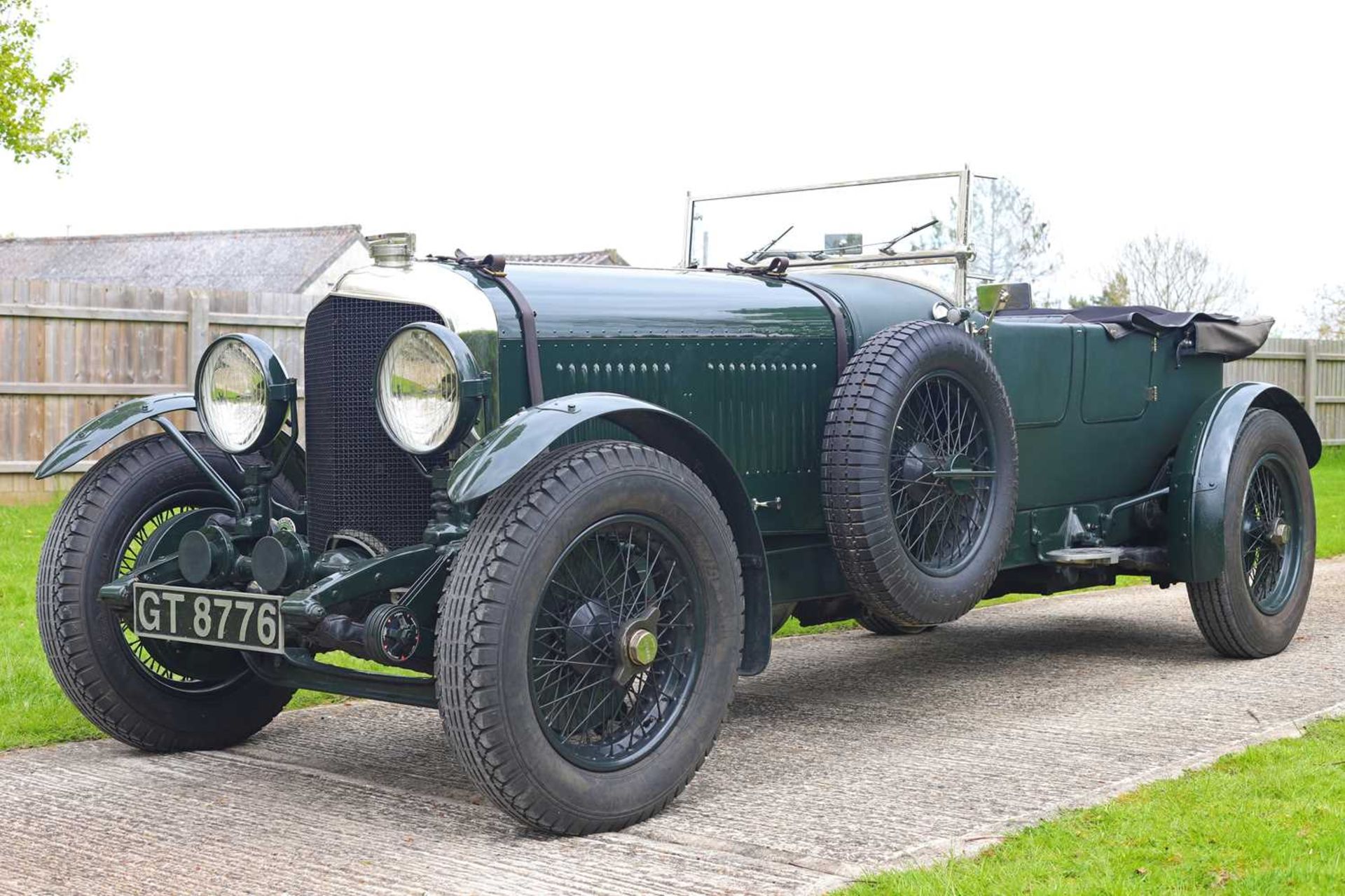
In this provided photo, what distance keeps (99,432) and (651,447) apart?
5.68ft

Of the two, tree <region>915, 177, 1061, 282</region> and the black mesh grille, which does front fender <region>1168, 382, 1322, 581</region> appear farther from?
the black mesh grille

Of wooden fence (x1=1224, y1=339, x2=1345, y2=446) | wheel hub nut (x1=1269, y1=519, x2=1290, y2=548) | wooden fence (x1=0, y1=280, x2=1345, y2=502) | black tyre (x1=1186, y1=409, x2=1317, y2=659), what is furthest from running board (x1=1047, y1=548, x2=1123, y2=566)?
wooden fence (x1=1224, y1=339, x2=1345, y2=446)

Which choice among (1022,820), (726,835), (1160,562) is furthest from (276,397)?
(1160,562)

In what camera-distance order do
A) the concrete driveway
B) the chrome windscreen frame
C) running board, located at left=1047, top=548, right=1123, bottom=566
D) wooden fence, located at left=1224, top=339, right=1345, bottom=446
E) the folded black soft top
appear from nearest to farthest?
the concrete driveway < running board, located at left=1047, top=548, right=1123, bottom=566 < the chrome windscreen frame < the folded black soft top < wooden fence, located at left=1224, top=339, right=1345, bottom=446

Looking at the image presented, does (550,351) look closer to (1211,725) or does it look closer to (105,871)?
(105,871)

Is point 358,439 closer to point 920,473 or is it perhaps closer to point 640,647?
point 640,647

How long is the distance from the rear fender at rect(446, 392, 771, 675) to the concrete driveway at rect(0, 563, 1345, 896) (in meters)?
0.51

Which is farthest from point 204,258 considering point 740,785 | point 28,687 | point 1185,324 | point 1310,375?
point 740,785

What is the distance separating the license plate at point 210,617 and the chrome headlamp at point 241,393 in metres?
0.57

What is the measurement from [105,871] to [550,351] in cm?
178

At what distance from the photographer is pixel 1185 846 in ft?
11.0

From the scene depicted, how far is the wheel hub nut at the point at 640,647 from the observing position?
3.69m

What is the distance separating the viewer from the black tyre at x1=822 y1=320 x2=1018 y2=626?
4.42 meters

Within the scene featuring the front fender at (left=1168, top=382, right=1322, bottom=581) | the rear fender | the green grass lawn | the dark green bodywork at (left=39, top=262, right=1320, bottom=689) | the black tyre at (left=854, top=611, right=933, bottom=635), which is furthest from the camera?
the black tyre at (left=854, top=611, right=933, bottom=635)
